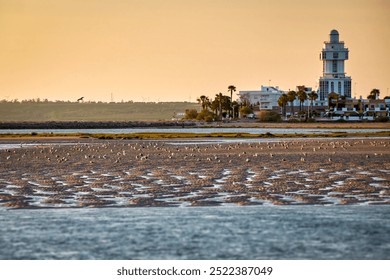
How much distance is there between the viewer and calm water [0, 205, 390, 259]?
2006 centimetres

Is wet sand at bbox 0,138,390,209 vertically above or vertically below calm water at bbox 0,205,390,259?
above

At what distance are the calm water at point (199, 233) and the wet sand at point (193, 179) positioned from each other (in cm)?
186

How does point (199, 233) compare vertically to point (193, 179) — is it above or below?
below

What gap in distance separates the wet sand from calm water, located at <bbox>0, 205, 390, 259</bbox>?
1858 millimetres

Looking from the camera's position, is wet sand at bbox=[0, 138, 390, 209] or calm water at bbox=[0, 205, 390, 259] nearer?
calm water at bbox=[0, 205, 390, 259]

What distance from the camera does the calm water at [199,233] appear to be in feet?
65.8

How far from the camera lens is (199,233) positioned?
22.3m

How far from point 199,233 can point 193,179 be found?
43.7 ft

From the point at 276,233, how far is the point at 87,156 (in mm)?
30716

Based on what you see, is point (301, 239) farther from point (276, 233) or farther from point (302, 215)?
point (302, 215)

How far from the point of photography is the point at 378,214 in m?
25.1

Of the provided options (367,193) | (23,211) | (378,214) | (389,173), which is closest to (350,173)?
(389,173)

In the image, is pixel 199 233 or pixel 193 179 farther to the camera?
pixel 193 179

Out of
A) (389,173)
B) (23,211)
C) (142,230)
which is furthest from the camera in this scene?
(389,173)
